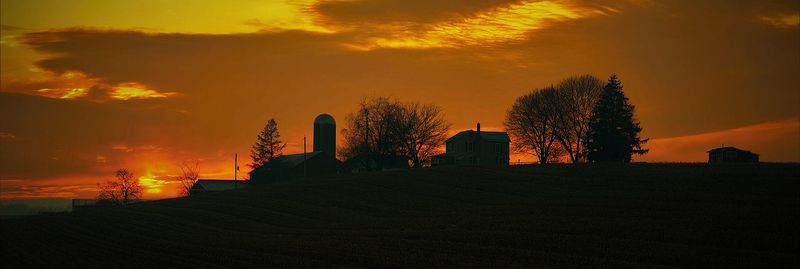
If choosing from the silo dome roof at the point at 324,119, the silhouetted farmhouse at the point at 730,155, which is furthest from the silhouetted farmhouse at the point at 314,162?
the silhouetted farmhouse at the point at 730,155

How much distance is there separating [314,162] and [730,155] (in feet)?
198

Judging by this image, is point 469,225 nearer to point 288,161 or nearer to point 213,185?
point 288,161

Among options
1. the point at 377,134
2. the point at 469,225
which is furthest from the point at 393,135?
the point at 469,225

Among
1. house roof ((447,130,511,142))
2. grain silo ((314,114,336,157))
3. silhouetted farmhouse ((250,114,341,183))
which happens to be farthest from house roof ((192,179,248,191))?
house roof ((447,130,511,142))

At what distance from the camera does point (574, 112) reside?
358ft

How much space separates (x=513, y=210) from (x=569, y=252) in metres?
17.5

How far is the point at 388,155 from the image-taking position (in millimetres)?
122375

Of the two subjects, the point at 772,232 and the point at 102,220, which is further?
the point at 102,220

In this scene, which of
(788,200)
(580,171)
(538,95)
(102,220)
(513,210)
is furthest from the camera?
(538,95)

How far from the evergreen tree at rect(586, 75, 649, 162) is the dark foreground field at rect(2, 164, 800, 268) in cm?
2173

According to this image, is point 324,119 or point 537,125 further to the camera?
point 324,119

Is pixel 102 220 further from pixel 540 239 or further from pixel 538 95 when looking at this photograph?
pixel 538 95

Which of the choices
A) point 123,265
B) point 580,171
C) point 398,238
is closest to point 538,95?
point 580,171

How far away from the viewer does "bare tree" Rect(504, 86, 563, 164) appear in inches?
4414
